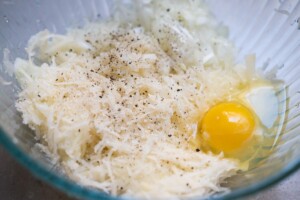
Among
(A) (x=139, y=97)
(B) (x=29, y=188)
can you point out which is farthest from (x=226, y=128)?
(B) (x=29, y=188)

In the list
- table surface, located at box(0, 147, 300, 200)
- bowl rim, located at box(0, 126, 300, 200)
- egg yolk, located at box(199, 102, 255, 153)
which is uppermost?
egg yolk, located at box(199, 102, 255, 153)

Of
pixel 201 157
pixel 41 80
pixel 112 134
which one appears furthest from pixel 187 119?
pixel 41 80

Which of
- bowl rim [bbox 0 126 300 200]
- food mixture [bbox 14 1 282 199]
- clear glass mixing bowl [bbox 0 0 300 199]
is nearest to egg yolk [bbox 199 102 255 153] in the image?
food mixture [bbox 14 1 282 199]

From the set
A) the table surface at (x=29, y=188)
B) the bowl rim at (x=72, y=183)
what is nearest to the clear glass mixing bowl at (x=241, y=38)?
the bowl rim at (x=72, y=183)

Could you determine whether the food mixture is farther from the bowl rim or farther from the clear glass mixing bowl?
the bowl rim

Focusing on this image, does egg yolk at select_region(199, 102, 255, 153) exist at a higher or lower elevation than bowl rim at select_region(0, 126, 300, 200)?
higher

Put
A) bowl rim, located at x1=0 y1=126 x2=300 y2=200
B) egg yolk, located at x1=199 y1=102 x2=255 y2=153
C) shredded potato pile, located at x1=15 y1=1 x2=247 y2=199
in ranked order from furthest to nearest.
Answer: egg yolk, located at x1=199 y1=102 x2=255 y2=153 → shredded potato pile, located at x1=15 y1=1 x2=247 y2=199 → bowl rim, located at x1=0 y1=126 x2=300 y2=200

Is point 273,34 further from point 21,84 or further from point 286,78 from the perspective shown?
point 21,84

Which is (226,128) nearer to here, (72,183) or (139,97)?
(139,97)
